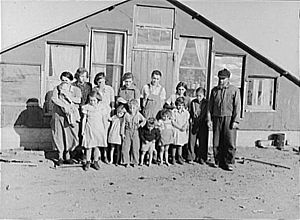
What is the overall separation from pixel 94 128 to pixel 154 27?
2778 mm

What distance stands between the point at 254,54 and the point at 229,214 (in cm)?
488

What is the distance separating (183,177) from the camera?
19.6 feet

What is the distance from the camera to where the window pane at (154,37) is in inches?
316

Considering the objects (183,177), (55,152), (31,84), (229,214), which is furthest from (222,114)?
(31,84)

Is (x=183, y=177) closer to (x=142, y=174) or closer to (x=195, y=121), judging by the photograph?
(x=142, y=174)

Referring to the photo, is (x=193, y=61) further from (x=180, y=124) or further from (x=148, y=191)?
(x=148, y=191)

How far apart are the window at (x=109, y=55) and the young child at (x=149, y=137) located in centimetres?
195

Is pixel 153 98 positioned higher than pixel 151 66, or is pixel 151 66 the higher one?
pixel 151 66

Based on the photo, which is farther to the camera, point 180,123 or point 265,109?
point 265,109

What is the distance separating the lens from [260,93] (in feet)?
29.2

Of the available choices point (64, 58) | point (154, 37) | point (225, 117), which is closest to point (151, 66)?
point (154, 37)

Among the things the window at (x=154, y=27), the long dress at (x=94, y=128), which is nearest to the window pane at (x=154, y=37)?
the window at (x=154, y=27)

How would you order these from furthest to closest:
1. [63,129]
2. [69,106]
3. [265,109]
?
[265,109] < [63,129] < [69,106]

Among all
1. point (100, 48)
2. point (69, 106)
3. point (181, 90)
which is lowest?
point (69, 106)
